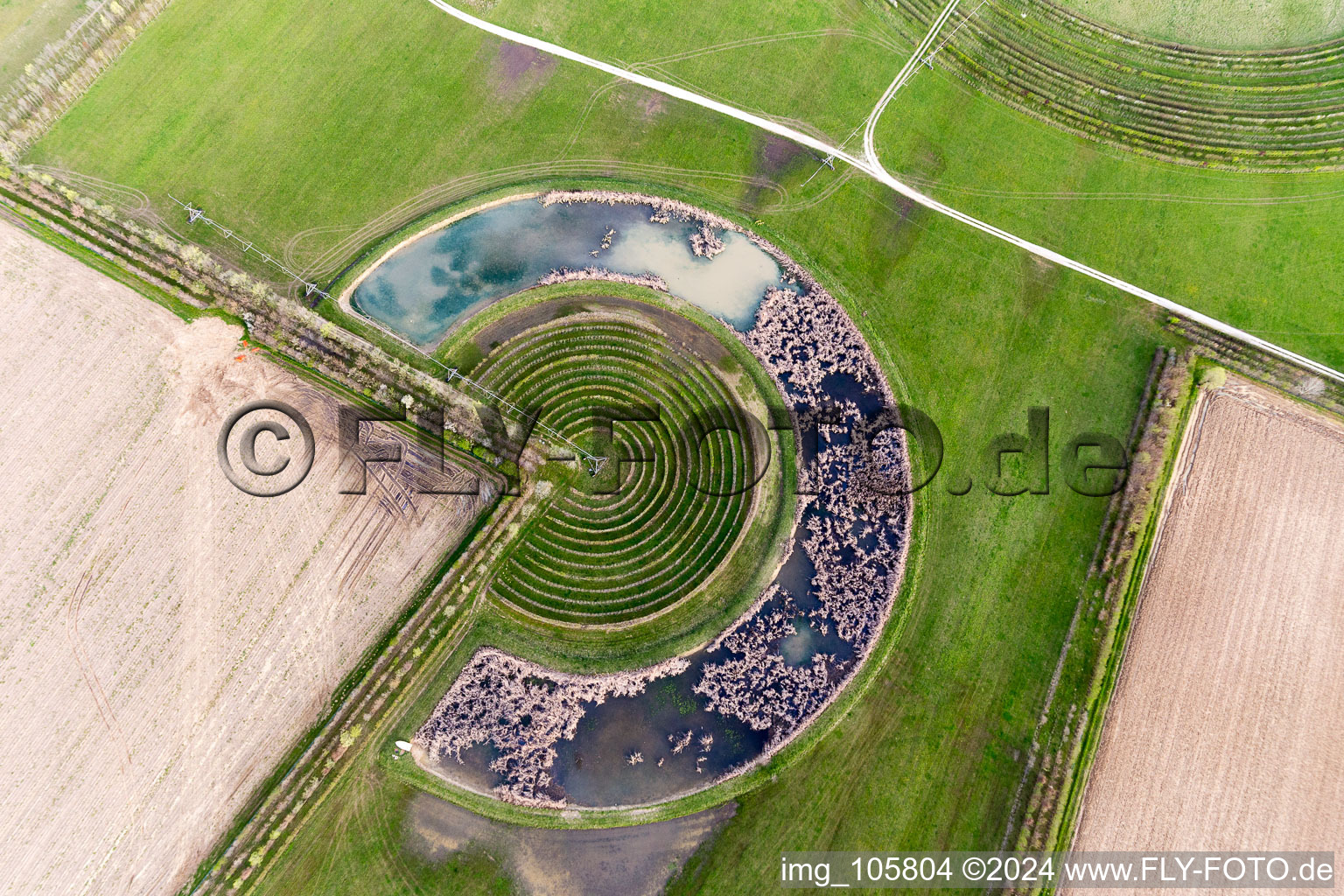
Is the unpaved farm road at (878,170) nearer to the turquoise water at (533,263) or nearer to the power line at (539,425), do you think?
the turquoise water at (533,263)

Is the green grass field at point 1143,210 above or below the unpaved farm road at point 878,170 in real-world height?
above

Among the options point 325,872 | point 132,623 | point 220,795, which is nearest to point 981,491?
point 325,872

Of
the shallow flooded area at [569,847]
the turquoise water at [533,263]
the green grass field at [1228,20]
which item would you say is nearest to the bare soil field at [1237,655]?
the shallow flooded area at [569,847]

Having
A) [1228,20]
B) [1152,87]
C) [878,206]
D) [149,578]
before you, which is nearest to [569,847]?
[149,578]

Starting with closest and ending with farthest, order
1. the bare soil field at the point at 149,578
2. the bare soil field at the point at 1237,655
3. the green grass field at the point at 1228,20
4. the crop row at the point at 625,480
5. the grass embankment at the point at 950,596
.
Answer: the bare soil field at the point at 149,578, the grass embankment at the point at 950,596, the bare soil field at the point at 1237,655, the crop row at the point at 625,480, the green grass field at the point at 1228,20

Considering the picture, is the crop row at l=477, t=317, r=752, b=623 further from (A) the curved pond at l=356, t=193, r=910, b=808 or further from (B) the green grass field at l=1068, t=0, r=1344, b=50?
(B) the green grass field at l=1068, t=0, r=1344, b=50

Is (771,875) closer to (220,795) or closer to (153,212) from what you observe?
(220,795)
